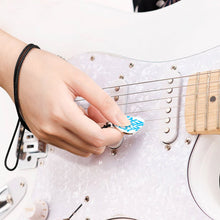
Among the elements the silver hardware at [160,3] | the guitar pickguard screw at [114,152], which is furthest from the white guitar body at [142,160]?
the silver hardware at [160,3]

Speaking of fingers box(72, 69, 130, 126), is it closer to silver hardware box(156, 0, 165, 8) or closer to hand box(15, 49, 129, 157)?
hand box(15, 49, 129, 157)

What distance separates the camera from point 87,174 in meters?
0.81

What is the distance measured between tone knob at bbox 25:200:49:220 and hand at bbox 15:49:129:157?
0.15m

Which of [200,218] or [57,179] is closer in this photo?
[200,218]

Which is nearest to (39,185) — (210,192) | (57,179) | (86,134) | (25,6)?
(57,179)

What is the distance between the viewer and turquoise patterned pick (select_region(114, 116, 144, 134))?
706 millimetres

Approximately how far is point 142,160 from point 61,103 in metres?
0.20

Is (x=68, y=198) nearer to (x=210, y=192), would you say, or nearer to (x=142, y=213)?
(x=142, y=213)

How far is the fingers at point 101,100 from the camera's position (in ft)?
2.28

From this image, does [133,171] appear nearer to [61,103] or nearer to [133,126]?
[133,126]

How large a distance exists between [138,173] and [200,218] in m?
0.15

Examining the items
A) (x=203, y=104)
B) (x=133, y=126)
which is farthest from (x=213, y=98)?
(x=133, y=126)

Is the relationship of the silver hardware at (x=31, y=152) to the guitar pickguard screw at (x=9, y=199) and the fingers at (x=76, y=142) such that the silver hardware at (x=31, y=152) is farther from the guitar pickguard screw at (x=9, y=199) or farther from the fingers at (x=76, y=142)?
the fingers at (x=76, y=142)

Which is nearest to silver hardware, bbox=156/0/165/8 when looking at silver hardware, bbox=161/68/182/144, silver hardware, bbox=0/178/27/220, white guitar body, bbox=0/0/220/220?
white guitar body, bbox=0/0/220/220
